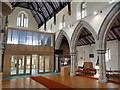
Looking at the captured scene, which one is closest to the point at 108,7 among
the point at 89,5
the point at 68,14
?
the point at 89,5

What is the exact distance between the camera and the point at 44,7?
1720cm

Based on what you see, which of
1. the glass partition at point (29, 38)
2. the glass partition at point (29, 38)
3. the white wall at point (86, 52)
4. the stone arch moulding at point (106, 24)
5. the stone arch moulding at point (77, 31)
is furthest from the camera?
the white wall at point (86, 52)

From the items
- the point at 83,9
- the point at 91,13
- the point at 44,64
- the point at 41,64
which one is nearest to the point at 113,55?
the point at 83,9

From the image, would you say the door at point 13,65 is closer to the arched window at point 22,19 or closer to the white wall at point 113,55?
the arched window at point 22,19

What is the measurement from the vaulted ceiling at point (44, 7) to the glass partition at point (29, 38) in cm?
280

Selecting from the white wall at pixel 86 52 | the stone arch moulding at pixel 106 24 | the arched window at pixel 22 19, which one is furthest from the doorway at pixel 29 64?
the stone arch moulding at pixel 106 24

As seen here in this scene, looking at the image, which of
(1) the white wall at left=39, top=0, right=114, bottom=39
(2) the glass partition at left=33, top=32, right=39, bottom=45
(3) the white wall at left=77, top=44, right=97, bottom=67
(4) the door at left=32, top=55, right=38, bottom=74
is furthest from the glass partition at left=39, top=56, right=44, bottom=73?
(3) the white wall at left=77, top=44, right=97, bottom=67

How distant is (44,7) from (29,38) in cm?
477

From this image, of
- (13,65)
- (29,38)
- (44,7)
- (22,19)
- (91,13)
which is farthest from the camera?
(22,19)

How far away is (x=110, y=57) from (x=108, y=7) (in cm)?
702

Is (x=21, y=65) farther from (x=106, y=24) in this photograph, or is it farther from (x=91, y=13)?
(x=106, y=24)

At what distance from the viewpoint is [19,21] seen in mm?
19531

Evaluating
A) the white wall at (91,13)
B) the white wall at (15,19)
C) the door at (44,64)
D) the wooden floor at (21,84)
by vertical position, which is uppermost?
the white wall at (15,19)

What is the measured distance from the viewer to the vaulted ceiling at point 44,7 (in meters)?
15.0
